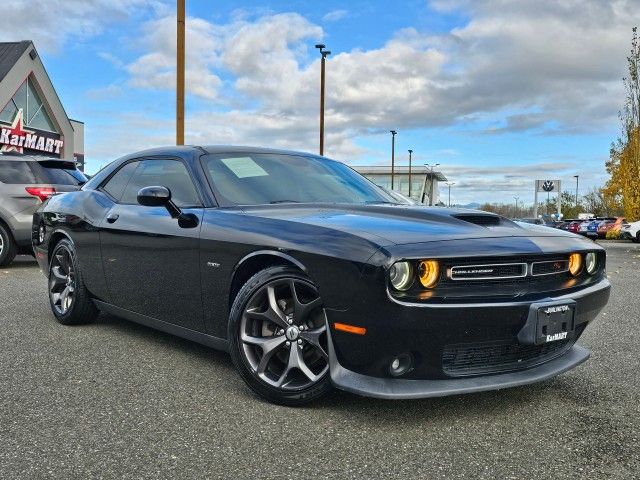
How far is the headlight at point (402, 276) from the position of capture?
2.59 metres

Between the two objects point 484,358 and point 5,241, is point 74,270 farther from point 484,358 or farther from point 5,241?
point 5,241

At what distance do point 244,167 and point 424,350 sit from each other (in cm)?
179

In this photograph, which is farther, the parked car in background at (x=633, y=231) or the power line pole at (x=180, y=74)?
the parked car in background at (x=633, y=231)

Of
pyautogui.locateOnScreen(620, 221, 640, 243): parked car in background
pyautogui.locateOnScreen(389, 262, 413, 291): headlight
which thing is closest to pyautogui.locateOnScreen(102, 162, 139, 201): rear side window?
pyautogui.locateOnScreen(389, 262, 413, 291): headlight

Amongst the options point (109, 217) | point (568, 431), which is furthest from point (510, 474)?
point (109, 217)

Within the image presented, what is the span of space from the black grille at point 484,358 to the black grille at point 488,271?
0.94 feet

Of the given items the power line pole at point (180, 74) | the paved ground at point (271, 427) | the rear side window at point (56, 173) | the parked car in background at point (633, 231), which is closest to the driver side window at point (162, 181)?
the paved ground at point (271, 427)

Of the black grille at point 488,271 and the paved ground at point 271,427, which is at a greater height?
the black grille at point 488,271

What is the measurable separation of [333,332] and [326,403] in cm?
49

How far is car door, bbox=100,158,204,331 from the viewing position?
3.56m

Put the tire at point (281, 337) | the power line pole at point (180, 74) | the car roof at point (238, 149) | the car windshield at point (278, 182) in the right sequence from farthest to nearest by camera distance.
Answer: the power line pole at point (180, 74) < the car roof at point (238, 149) < the car windshield at point (278, 182) < the tire at point (281, 337)

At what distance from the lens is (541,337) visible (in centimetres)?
272

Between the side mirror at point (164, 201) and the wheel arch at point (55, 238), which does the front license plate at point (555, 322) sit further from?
the wheel arch at point (55, 238)

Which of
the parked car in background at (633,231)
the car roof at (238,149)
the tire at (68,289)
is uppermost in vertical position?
the car roof at (238,149)
